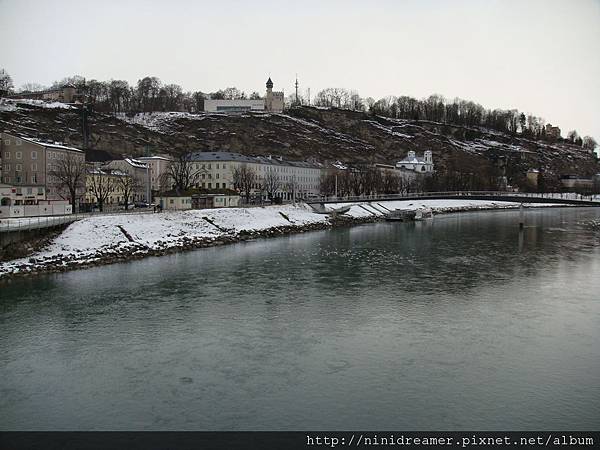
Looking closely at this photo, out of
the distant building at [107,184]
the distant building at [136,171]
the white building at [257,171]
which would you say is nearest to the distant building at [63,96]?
the white building at [257,171]

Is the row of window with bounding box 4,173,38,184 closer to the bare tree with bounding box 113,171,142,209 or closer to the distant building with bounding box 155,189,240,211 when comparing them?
the bare tree with bounding box 113,171,142,209

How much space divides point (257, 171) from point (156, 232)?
58.2 meters

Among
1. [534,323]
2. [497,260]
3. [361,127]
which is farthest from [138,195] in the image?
[361,127]

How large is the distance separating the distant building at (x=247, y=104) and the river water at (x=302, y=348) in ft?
453

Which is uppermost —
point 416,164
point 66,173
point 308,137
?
point 308,137

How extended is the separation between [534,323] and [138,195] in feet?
223

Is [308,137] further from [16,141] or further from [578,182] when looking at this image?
[16,141]

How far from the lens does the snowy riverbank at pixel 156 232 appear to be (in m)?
31.6

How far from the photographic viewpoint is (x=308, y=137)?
148250mm

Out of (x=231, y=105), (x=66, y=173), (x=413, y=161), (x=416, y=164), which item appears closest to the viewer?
(x=66, y=173)

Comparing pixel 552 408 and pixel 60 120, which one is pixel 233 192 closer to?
pixel 552 408

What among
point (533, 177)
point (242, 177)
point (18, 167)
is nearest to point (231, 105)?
point (242, 177)

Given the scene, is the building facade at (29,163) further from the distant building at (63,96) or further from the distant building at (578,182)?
the distant building at (578,182)

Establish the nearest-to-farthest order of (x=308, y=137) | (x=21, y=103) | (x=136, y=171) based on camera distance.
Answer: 1. (x=136, y=171)
2. (x=21, y=103)
3. (x=308, y=137)
